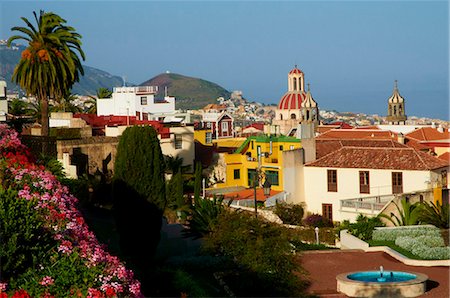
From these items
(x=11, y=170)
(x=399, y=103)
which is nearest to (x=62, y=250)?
(x=11, y=170)

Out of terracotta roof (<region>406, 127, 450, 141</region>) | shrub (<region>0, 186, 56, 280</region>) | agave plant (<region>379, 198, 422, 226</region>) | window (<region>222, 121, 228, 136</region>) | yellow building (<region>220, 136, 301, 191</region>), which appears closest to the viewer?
shrub (<region>0, 186, 56, 280</region>)

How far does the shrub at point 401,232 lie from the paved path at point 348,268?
3226 mm

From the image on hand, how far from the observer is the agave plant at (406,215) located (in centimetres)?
3878

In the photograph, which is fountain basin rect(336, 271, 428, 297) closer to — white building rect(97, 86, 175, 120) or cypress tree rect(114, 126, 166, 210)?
cypress tree rect(114, 126, 166, 210)

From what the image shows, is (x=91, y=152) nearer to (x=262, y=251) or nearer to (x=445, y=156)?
(x=445, y=156)

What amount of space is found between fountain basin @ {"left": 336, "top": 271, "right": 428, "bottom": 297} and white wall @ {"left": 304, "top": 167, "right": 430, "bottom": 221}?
674 inches

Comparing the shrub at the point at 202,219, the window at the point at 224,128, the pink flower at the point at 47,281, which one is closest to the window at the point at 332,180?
the shrub at the point at 202,219

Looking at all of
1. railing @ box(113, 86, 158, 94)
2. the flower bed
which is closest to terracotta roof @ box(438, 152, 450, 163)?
the flower bed

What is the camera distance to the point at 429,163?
44.4m

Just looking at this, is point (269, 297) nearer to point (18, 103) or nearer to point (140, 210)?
point (140, 210)

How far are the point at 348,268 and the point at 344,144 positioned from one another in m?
22.4

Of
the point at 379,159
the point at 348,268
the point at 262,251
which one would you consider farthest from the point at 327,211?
the point at 262,251

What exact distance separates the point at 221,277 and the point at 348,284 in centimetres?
349

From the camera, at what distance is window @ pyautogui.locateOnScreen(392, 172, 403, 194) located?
44.4 metres
